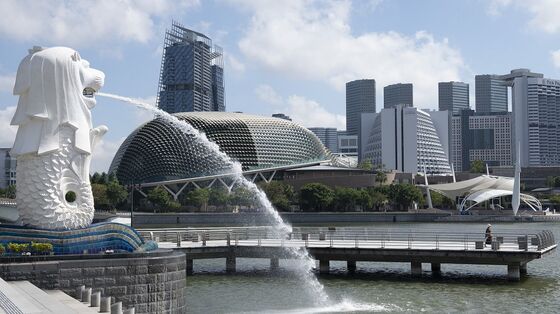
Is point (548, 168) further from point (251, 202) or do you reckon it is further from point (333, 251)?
point (333, 251)

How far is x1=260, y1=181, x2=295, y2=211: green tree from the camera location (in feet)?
388

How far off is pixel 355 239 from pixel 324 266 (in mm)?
2072

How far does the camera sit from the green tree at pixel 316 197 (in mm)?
116312

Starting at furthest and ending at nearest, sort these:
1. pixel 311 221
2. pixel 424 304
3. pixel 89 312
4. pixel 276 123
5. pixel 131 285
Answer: pixel 276 123 < pixel 311 221 < pixel 424 304 < pixel 131 285 < pixel 89 312

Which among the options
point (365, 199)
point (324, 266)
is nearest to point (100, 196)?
point (365, 199)

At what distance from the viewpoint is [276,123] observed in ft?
524

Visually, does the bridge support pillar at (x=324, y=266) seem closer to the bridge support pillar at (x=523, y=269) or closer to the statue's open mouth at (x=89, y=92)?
the bridge support pillar at (x=523, y=269)

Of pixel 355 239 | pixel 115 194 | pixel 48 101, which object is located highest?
pixel 48 101

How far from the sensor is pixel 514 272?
33.1m

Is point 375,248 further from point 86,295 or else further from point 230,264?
point 86,295

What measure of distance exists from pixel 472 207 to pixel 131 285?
10799cm

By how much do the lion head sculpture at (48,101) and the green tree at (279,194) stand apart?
3714 inches

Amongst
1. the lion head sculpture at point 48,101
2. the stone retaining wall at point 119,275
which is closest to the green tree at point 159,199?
the lion head sculpture at point 48,101

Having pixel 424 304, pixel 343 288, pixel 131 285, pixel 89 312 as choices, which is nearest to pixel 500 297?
pixel 424 304
